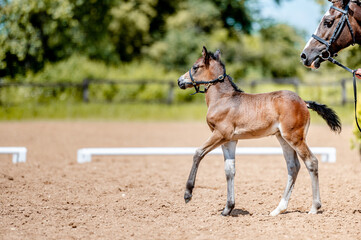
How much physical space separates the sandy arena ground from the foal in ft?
1.48

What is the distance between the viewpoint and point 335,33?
204 inches

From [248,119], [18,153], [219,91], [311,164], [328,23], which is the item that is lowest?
[18,153]

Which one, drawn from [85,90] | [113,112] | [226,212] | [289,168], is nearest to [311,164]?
[289,168]

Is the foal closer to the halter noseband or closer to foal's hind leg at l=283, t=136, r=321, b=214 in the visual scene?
foal's hind leg at l=283, t=136, r=321, b=214

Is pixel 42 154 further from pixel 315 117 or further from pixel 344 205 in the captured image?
pixel 315 117

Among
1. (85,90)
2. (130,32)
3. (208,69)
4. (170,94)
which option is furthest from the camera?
(130,32)

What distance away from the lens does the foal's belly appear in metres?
5.26

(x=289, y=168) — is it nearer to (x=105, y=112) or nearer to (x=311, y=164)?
(x=311, y=164)

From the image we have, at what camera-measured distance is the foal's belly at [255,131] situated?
5.26 meters

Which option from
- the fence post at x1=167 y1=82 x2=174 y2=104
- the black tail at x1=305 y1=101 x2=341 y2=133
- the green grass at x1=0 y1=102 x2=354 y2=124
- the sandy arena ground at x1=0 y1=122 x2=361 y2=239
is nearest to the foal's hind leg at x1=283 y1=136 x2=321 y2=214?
the sandy arena ground at x1=0 y1=122 x2=361 y2=239

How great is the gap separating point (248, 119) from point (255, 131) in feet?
0.57

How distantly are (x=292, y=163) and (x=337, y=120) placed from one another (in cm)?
81

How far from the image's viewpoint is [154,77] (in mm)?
27094

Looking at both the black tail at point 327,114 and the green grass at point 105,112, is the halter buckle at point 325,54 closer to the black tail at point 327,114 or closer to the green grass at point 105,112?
the black tail at point 327,114
